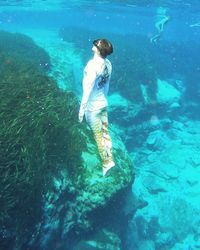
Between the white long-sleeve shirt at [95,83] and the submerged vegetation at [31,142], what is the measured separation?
180cm

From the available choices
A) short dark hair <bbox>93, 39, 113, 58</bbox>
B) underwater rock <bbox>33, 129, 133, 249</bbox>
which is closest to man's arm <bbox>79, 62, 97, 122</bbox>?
short dark hair <bbox>93, 39, 113, 58</bbox>

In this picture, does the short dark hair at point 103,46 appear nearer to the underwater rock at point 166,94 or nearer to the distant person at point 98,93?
the distant person at point 98,93

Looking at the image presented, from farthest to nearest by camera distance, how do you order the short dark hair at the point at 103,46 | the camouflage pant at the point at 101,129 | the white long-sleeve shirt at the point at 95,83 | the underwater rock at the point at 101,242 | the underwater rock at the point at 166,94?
the underwater rock at the point at 166,94 < the underwater rock at the point at 101,242 < the camouflage pant at the point at 101,129 < the white long-sleeve shirt at the point at 95,83 < the short dark hair at the point at 103,46

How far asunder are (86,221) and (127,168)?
246cm

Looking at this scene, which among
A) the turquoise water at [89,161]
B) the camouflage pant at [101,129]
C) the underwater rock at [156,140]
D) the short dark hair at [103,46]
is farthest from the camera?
the underwater rock at [156,140]

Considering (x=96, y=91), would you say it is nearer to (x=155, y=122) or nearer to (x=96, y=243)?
(x=96, y=243)

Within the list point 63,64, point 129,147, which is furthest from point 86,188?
point 63,64

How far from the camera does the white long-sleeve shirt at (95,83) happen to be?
6.34m

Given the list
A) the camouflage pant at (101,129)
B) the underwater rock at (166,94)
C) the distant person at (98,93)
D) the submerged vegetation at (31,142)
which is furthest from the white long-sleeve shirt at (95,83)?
the underwater rock at (166,94)

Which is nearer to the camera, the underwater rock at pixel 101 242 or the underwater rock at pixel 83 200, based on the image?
the underwater rock at pixel 83 200

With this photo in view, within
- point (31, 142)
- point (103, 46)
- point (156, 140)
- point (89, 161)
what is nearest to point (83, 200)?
point (89, 161)

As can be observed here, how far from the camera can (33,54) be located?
1878 centimetres

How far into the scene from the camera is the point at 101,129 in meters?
7.17

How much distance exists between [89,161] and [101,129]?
2465mm
